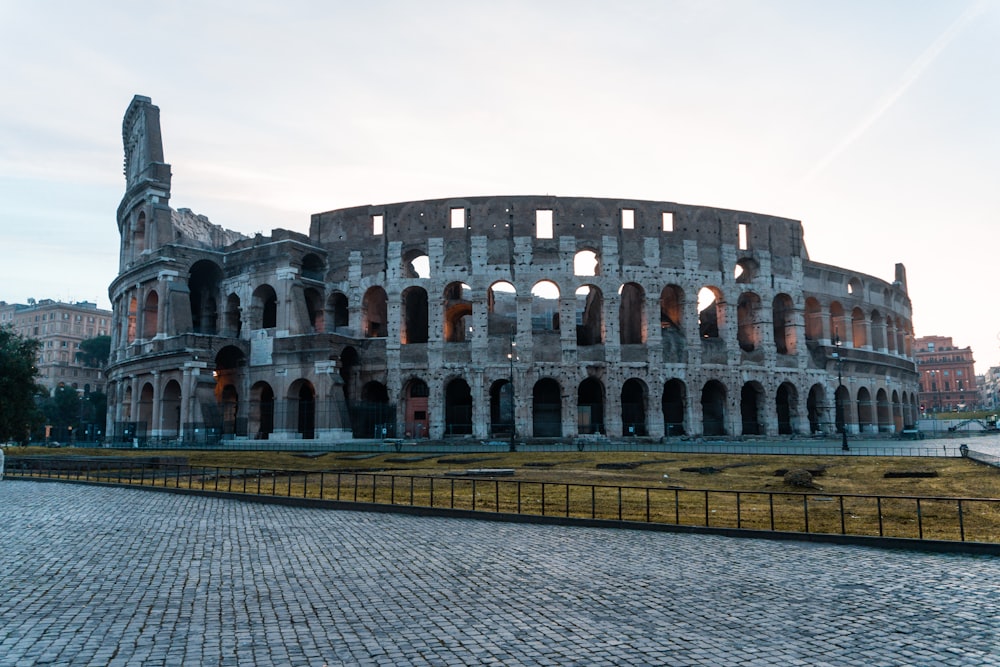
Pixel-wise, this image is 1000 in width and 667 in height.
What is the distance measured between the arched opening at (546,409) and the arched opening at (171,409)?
71.2 feet

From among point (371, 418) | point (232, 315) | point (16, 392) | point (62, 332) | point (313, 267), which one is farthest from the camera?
point (62, 332)

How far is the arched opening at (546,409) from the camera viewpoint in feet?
140

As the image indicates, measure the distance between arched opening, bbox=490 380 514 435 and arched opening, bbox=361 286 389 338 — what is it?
8154mm

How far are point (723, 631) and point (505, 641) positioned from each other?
2.02 meters

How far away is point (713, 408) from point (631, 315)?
819 cm

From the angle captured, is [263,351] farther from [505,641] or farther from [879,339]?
[879,339]

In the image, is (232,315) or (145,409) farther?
(232,315)

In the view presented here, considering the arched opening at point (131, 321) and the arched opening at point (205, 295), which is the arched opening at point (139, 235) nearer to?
the arched opening at point (131, 321)

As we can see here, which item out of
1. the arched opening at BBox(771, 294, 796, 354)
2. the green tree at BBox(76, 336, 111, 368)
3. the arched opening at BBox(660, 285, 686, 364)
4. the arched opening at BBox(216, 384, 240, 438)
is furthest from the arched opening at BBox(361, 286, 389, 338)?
the green tree at BBox(76, 336, 111, 368)

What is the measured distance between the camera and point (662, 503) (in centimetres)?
1638

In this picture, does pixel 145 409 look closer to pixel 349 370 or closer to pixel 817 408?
pixel 349 370

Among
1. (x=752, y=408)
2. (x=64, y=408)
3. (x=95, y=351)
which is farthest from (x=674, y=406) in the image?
(x=95, y=351)

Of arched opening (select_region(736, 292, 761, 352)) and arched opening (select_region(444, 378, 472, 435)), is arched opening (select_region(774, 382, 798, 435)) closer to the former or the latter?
arched opening (select_region(736, 292, 761, 352))

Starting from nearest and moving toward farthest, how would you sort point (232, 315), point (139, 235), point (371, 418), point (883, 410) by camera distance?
1. point (371, 418)
2. point (232, 315)
3. point (139, 235)
4. point (883, 410)
